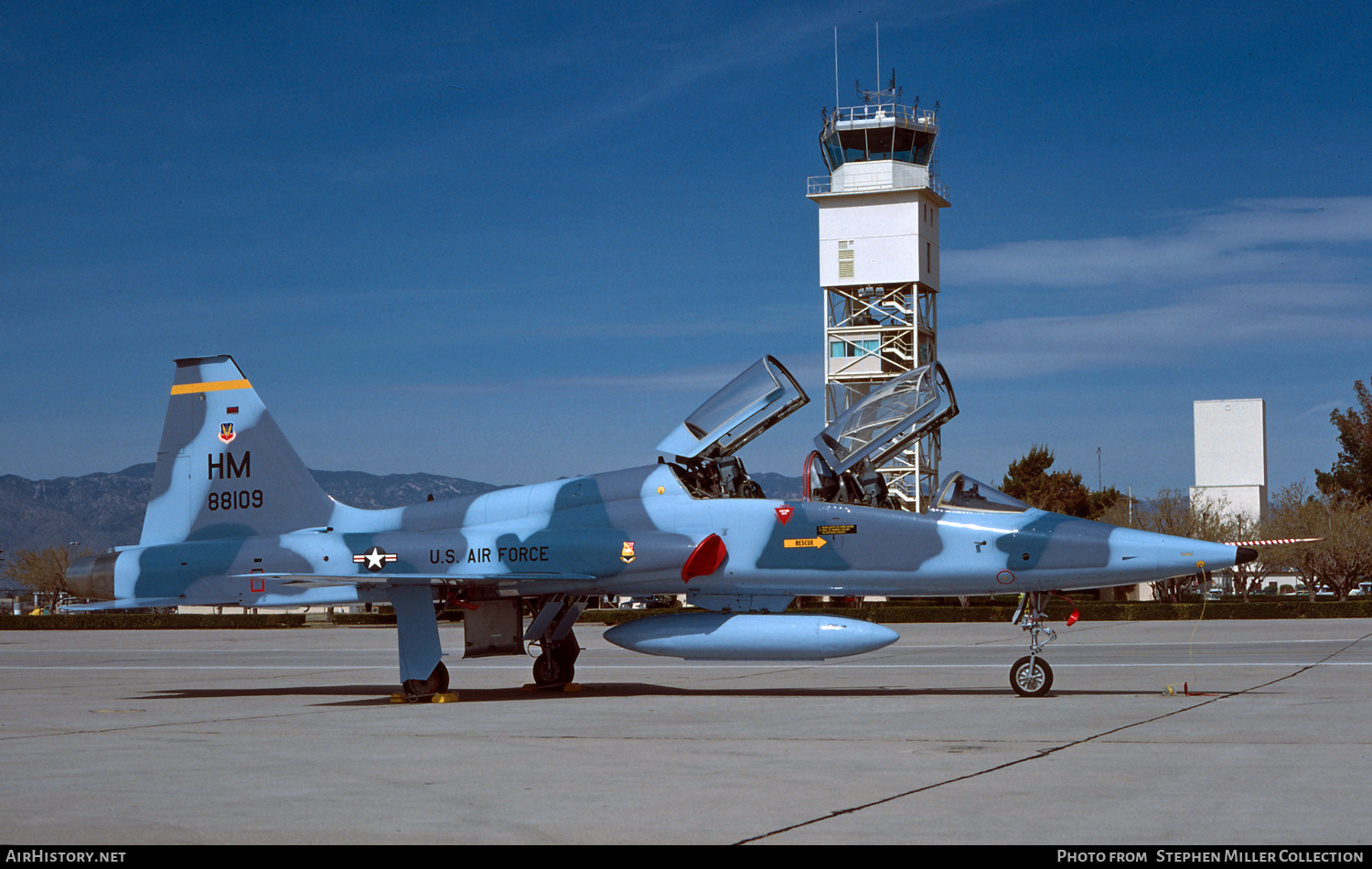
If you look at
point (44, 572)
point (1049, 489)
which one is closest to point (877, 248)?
point (1049, 489)

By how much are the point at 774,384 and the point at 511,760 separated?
705 centimetres

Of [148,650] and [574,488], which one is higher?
[574,488]

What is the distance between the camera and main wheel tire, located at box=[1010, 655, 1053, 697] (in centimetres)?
1412

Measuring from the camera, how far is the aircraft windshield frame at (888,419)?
1489cm

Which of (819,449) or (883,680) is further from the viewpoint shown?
(883,680)

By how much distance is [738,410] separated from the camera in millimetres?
15266

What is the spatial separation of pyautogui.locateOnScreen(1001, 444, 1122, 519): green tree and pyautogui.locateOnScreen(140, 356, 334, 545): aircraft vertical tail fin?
170 ft

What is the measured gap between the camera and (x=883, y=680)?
17797 mm

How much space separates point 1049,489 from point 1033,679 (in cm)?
5342

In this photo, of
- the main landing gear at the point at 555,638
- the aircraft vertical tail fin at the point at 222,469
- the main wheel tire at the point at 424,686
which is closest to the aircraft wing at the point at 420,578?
the main landing gear at the point at 555,638

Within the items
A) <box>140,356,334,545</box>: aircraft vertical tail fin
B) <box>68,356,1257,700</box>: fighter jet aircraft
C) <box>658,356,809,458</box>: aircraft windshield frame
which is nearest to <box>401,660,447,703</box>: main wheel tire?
<box>68,356,1257,700</box>: fighter jet aircraft

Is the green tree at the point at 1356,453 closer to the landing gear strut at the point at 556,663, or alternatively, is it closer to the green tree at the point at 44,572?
the landing gear strut at the point at 556,663

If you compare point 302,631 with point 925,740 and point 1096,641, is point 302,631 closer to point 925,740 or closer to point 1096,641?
point 1096,641
